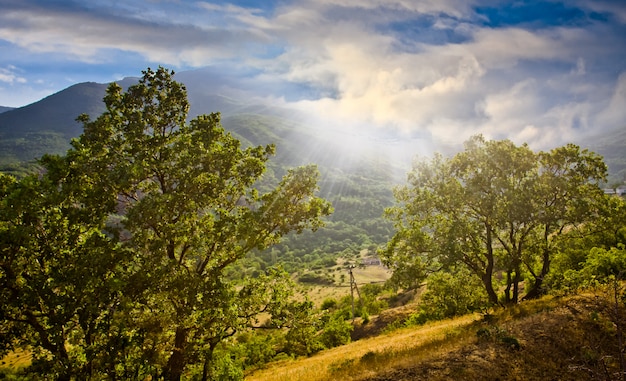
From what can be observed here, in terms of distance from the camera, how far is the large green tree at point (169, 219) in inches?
542

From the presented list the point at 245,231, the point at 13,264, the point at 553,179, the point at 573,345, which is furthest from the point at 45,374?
the point at 553,179

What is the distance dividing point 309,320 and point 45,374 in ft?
34.2

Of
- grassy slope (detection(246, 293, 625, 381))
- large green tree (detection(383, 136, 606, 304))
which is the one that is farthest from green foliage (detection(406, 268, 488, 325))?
grassy slope (detection(246, 293, 625, 381))

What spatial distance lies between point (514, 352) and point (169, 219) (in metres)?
18.1

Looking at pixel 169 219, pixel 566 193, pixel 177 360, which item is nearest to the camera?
pixel 169 219

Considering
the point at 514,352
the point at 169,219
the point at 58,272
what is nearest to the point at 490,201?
the point at 514,352

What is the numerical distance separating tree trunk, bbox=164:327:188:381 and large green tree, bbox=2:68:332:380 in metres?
0.05

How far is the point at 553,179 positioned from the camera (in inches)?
992

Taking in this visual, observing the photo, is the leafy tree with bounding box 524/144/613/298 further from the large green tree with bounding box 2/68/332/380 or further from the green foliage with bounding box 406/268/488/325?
the large green tree with bounding box 2/68/332/380

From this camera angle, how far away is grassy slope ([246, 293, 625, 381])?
16734 mm

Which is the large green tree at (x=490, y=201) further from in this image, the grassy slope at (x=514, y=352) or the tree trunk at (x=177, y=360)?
the tree trunk at (x=177, y=360)

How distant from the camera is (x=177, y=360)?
1669 cm

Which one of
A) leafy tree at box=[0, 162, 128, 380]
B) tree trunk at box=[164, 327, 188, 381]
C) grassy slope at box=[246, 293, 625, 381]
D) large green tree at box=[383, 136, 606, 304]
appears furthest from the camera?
large green tree at box=[383, 136, 606, 304]

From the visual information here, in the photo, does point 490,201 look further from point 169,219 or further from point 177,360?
point 177,360
